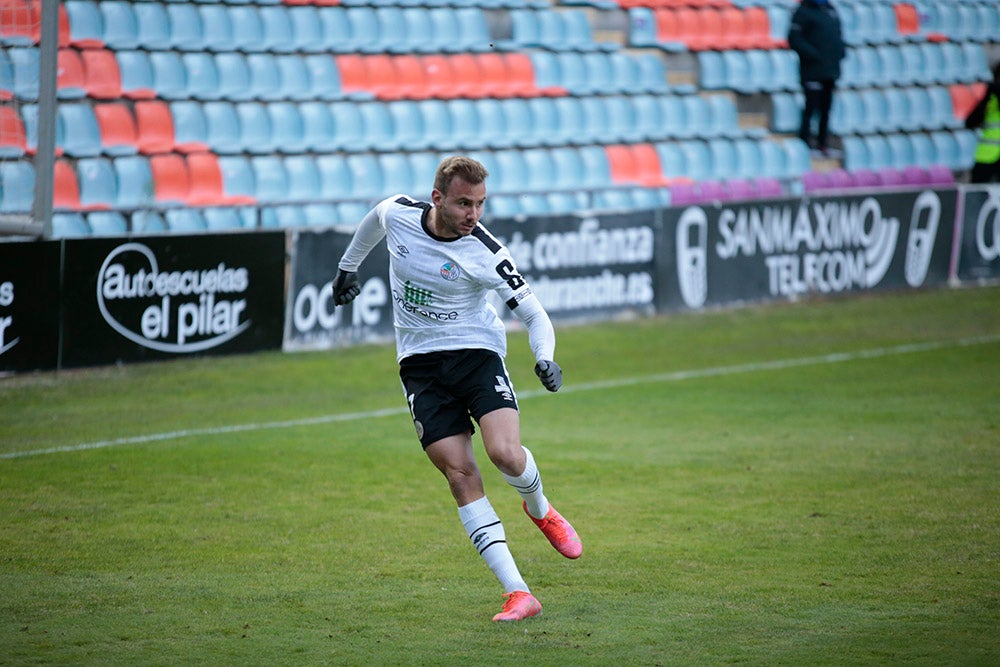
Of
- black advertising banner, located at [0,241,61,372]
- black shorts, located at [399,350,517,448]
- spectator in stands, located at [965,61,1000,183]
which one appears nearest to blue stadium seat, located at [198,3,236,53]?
black advertising banner, located at [0,241,61,372]

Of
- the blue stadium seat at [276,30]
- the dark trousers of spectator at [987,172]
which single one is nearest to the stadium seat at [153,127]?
the blue stadium seat at [276,30]

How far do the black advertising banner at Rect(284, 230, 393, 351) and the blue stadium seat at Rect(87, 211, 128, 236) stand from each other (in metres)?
1.70

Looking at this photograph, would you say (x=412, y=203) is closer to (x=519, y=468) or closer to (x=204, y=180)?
(x=519, y=468)

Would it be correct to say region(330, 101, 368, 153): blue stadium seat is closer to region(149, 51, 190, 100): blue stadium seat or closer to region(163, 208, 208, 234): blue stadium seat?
region(149, 51, 190, 100): blue stadium seat

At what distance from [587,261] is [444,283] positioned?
8850mm

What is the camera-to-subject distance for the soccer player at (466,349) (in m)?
5.44

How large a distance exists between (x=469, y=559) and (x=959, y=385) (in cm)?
641

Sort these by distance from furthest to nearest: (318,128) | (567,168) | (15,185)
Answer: (567,168), (318,128), (15,185)

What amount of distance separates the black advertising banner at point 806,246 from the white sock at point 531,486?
9.44 meters

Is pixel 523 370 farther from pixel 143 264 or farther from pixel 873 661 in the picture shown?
pixel 873 661

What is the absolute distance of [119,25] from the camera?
44.6ft

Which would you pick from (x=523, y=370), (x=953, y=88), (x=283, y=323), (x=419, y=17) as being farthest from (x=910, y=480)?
(x=953, y=88)

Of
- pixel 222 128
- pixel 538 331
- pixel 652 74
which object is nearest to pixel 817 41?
pixel 652 74

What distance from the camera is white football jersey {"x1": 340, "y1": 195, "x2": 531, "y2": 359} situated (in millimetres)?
5570
